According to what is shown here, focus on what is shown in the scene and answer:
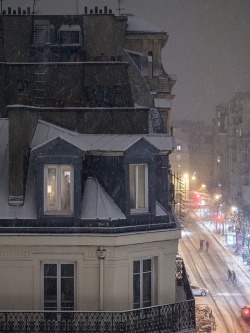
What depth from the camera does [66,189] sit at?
19984 mm

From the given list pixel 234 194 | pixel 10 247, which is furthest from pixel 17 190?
pixel 234 194

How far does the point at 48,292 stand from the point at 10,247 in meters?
1.69

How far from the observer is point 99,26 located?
2833 cm

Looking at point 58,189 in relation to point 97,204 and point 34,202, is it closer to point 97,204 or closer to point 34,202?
point 34,202

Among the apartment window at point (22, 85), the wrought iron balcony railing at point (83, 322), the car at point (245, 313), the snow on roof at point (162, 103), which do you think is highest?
the snow on roof at point (162, 103)

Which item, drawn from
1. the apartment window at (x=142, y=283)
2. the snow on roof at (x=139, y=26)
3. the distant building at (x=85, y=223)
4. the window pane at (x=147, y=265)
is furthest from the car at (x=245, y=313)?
the window pane at (x=147, y=265)

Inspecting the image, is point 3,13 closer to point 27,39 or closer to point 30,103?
point 27,39

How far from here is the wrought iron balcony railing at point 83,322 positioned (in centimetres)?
1916

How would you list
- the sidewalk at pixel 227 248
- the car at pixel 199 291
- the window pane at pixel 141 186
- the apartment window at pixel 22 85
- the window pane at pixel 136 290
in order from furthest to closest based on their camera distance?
the sidewalk at pixel 227 248 → the car at pixel 199 291 → the apartment window at pixel 22 85 → the window pane at pixel 141 186 → the window pane at pixel 136 290

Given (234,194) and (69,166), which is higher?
(234,194)

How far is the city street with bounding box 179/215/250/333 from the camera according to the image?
47719 mm

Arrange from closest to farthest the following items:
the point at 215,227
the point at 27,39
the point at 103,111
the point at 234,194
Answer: the point at 103,111 → the point at 27,39 → the point at 215,227 → the point at 234,194

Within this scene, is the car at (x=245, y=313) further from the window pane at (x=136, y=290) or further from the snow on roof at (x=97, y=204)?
the snow on roof at (x=97, y=204)

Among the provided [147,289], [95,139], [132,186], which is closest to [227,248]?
[147,289]
